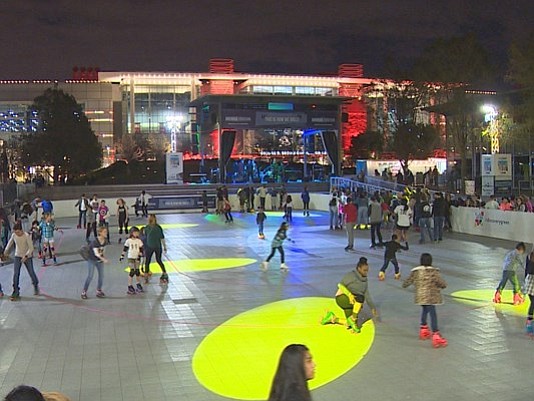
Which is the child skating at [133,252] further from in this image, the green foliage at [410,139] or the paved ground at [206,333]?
the green foliage at [410,139]

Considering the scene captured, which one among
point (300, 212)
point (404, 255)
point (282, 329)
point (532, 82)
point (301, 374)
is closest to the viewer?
point (301, 374)

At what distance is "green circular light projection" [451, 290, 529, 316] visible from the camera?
411 inches

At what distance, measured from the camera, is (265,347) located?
8.38 meters

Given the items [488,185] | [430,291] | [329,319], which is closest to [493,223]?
[488,185]

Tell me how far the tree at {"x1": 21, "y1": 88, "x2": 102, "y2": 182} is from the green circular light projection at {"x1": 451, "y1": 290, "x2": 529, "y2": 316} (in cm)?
4556

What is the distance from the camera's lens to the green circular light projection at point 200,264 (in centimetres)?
1551

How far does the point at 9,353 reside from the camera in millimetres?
8336

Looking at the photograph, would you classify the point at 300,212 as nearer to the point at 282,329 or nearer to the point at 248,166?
the point at 248,166

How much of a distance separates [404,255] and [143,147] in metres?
56.6

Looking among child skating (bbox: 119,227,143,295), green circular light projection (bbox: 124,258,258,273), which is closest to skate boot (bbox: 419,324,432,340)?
child skating (bbox: 119,227,143,295)

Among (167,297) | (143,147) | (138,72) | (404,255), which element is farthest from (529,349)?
(138,72)

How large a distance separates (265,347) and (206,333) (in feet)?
4.25

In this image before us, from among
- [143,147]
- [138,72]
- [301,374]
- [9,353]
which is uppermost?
[138,72]

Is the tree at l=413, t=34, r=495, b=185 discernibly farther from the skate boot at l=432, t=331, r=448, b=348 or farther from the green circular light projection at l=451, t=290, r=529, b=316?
the skate boot at l=432, t=331, r=448, b=348
